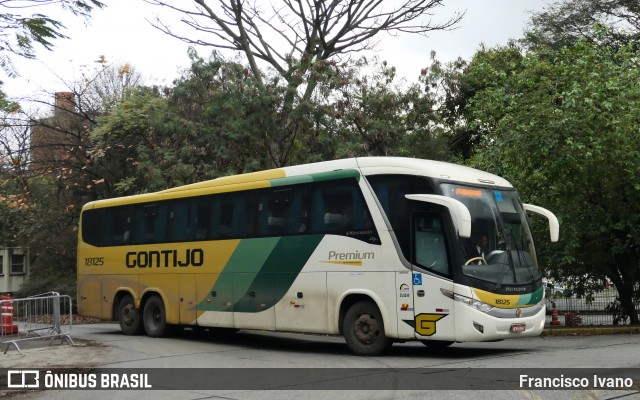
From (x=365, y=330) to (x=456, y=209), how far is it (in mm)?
3044

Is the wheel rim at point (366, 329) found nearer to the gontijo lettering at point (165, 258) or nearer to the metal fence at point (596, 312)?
the gontijo lettering at point (165, 258)

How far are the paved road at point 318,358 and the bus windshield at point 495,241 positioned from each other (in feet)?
4.77

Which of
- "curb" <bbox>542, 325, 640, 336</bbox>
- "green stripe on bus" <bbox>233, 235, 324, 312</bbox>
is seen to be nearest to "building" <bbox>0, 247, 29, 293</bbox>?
"green stripe on bus" <bbox>233, 235, 324, 312</bbox>

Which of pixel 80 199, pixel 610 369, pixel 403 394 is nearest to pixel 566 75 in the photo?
pixel 610 369

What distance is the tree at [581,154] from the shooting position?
18.3 meters

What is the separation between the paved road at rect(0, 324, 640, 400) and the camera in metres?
9.77

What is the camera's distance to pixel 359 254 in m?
14.2

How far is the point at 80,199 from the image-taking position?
3359cm

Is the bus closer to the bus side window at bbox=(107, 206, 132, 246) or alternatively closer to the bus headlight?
the bus headlight

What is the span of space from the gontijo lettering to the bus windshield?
6.71 metres

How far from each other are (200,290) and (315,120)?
1040 centimetres

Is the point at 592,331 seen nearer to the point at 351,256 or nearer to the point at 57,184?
the point at 351,256

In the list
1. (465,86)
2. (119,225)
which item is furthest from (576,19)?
(119,225)

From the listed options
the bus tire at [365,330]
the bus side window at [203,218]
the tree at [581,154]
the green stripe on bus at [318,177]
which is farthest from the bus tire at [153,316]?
the tree at [581,154]
